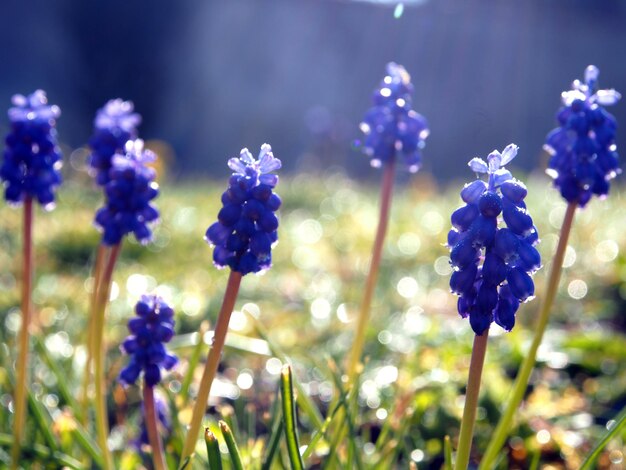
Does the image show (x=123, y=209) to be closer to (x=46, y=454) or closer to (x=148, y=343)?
(x=148, y=343)

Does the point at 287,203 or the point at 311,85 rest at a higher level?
the point at 311,85

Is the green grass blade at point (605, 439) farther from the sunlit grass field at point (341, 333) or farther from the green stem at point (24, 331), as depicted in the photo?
the green stem at point (24, 331)

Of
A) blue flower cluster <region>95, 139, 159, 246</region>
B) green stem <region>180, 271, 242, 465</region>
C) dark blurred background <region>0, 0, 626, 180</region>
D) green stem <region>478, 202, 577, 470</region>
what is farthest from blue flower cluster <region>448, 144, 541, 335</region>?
dark blurred background <region>0, 0, 626, 180</region>

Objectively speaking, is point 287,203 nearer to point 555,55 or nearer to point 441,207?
point 441,207

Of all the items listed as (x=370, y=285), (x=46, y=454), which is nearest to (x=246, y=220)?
(x=370, y=285)

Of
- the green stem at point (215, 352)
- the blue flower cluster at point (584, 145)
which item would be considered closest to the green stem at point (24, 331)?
the green stem at point (215, 352)

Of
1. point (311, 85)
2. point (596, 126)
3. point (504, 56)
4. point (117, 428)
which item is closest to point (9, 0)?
point (311, 85)
